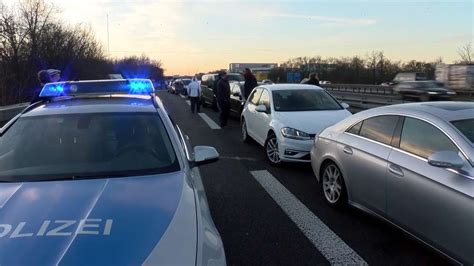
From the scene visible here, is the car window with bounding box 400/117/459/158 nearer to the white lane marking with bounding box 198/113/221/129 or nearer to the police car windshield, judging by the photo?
the police car windshield

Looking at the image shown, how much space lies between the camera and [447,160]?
12.1 ft

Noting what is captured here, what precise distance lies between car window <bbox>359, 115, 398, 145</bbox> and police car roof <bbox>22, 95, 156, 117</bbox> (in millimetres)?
2545

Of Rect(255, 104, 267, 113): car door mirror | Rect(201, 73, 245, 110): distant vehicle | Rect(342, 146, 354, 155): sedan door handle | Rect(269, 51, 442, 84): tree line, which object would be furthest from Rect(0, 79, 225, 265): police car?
Rect(269, 51, 442, 84): tree line

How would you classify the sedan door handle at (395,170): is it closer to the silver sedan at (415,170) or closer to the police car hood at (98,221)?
the silver sedan at (415,170)

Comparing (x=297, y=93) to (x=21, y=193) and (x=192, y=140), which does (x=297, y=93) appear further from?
(x=21, y=193)

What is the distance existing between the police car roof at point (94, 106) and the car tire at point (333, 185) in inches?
106

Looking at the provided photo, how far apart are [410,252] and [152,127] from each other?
2812 millimetres

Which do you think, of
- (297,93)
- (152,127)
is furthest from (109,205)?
(297,93)

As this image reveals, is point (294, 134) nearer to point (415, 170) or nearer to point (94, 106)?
point (415, 170)

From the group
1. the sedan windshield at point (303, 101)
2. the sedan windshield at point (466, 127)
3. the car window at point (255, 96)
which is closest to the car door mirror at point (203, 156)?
the sedan windshield at point (466, 127)

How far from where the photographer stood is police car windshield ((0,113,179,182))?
10.9ft

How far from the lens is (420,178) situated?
4.16m

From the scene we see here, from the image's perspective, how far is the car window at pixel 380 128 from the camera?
16.3 ft

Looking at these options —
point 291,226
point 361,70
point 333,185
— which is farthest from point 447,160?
point 361,70
